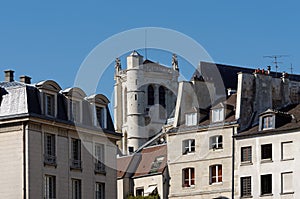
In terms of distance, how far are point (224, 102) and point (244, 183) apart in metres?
8.76

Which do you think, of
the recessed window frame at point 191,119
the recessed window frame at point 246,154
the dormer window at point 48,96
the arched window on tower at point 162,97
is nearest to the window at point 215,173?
the recessed window frame at point 246,154

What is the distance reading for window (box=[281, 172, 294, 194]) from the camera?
9719 cm

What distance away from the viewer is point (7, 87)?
80688 millimetres

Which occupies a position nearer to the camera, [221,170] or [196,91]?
[221,170]

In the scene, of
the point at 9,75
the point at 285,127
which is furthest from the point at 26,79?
the point at 285,127

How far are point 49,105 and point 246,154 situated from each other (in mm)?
25029

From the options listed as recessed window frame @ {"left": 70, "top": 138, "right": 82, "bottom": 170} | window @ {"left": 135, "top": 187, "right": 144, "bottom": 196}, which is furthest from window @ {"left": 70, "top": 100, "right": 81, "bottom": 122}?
window @ {"left": 135, "top": 187, "right": 144, "bottom": 196}

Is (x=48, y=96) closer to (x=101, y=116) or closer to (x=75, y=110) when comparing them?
(x=75, y=110)

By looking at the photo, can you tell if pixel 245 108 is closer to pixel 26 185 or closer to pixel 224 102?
pixel 224 102

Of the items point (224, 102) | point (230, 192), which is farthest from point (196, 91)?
point (230, 192)

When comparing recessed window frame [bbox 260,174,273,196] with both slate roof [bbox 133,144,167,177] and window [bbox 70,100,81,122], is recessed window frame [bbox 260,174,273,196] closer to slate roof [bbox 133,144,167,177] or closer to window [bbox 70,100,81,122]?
slate roof [bbox 133,144,167,177]

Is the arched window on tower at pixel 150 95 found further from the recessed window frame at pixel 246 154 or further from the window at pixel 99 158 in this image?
the window at pixel 99 158

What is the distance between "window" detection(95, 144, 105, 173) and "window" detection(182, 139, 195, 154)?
2021cm

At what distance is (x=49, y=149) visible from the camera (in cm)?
8038
